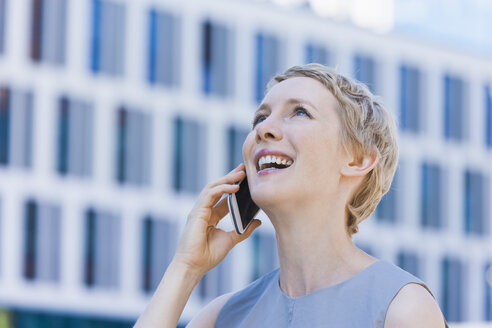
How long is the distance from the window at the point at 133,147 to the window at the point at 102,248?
1.50m

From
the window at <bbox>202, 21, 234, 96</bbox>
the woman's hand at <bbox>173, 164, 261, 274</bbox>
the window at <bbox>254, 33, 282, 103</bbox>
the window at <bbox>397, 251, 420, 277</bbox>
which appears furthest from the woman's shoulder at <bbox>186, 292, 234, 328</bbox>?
the window at <bbox>397, 251, 420, 277</bbox>

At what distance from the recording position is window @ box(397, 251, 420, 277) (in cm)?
3947

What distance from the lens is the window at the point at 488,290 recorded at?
41.1 metres

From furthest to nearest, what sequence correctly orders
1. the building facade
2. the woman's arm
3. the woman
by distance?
the building facade → the woman's arm → the woman

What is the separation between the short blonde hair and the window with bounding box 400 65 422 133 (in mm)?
38198

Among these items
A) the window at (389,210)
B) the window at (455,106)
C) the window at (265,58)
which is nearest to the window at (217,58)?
the window at (265,58)

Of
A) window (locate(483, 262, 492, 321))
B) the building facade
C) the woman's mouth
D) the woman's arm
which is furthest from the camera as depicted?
window (locate(483, 262, 492, 321))

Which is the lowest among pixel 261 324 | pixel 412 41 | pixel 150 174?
pixel 150 174

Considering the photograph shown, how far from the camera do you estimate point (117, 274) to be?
33906 millimetres

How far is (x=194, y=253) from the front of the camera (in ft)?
10.7

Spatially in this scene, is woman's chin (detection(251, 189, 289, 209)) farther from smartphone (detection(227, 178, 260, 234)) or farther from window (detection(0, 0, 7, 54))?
window (detection(0, 0, 7, 54))

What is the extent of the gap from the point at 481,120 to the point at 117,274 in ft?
58.4

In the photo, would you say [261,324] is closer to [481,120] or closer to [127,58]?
[127,58]

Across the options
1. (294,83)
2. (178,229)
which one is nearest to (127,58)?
(178,229)
